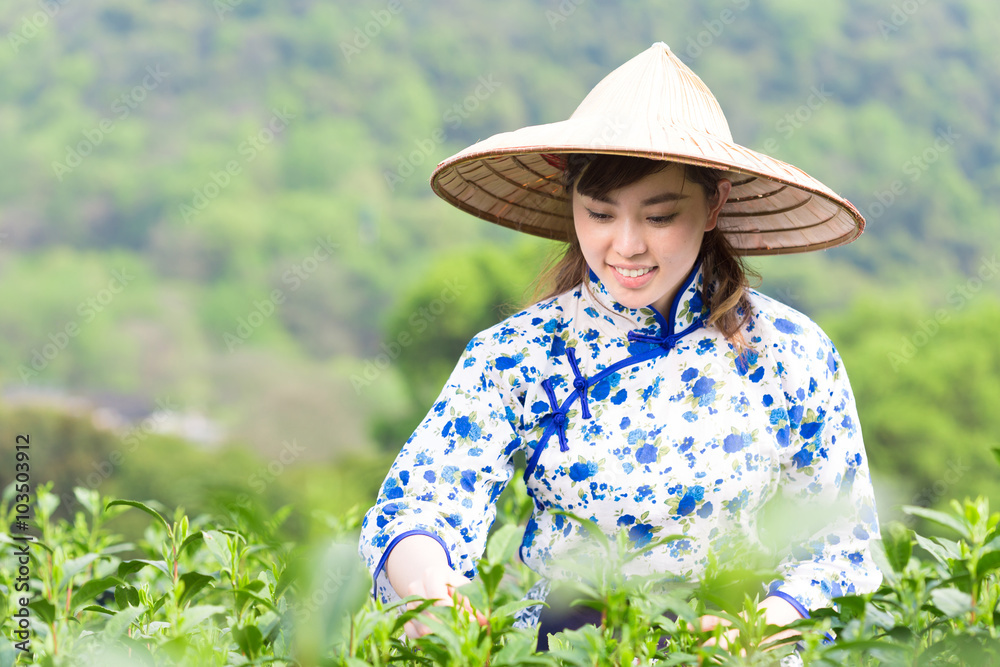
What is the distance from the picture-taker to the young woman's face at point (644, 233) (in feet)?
3.99

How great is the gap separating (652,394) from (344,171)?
27426 millimetres

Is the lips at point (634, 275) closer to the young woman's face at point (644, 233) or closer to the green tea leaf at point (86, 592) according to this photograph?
the young woman's face at point (644, 233)

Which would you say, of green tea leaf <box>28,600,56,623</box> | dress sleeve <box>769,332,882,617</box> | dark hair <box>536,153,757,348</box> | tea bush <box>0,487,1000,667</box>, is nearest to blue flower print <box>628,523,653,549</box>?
dress sleeve <box>769,332,882,617</box>

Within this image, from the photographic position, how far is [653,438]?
1250 millimetres

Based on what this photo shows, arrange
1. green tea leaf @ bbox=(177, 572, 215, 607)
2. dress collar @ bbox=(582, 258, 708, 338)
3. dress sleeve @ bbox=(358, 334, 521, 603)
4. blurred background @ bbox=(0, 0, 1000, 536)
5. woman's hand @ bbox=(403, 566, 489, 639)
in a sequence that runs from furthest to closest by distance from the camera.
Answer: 1. blurred background @ bbox=(0, 0, 1000, 536)
2. dress collar @ bbox=(582, 258, 708, 338)
3. dress sleeve @ bbox=(358, 334, 521, 603)
4. woman's hand @ bbox=(403, 566, 489, 639)
5. green tea leaf @ bbox=(177, 572, 215, 607)

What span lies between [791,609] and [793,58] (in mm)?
32109

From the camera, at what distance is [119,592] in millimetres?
863

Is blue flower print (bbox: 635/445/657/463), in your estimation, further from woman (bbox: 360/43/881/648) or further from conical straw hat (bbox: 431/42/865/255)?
conical straw hat (bbox: 431/42/865/255)

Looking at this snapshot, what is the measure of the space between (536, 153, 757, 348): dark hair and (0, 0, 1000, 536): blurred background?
1586cm

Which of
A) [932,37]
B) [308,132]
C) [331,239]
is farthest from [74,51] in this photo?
[932,37]

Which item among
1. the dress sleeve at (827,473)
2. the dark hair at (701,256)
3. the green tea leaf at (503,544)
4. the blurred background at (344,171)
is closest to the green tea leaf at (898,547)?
the green tea leaf at (503,544)

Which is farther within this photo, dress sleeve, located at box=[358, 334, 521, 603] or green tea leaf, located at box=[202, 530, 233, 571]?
dress sleeve, located at box=[358, 334, 521, 603]

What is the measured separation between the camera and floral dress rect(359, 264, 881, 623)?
3.97 feet

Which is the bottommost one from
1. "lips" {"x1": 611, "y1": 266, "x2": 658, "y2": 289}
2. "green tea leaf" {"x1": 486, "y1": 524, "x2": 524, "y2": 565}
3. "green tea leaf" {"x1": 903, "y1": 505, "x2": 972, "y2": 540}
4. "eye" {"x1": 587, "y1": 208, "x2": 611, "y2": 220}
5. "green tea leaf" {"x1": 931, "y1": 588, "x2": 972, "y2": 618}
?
"green tea leaf" {"x1": 931, "y1": 588, "x2": 972, "y2": 618}
